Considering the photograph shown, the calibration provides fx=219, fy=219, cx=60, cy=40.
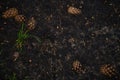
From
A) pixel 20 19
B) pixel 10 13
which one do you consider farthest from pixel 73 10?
pixel 10 13

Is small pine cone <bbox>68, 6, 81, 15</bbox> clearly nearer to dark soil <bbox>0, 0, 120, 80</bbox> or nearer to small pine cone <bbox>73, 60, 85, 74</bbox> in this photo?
dark soil <bbox>0, 0, 120, 80</bbox>

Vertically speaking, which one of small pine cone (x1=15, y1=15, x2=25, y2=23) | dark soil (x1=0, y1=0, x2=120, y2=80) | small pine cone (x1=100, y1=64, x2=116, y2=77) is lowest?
small pine cone (x1=100, y1=64, x2=116, y2=77)

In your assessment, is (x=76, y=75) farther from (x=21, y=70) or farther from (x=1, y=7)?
(x=1, y=7)

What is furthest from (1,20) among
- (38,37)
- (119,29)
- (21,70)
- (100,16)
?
(119,29)

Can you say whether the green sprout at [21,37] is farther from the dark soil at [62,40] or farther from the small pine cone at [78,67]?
the small pine cone at [78,67]

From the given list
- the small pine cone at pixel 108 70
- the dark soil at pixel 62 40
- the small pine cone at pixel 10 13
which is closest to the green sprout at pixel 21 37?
the dark soil at pixel 62 40

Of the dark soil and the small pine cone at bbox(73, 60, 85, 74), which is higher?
the dark soil

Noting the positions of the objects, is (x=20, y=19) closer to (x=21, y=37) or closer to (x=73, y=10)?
(x=21, y=37)

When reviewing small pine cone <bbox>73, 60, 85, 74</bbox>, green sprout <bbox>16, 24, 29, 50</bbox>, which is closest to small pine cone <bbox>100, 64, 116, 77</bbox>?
small pine cone <bbox>73, 60, 85, 74</bbox>

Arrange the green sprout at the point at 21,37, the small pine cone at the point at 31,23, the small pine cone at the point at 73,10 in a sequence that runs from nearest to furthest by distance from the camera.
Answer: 1. the green sprout at the point at 21,37
2. the small pine cone at the point at 31,23
3. the small pine cone at the point at 73,10
